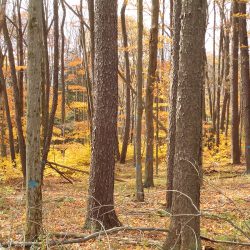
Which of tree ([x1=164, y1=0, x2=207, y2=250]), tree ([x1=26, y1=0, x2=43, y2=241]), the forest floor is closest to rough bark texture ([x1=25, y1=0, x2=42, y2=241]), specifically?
tree ([x1=26, y1=0, x2=43, y2=241])

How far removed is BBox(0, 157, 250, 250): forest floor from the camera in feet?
16.3

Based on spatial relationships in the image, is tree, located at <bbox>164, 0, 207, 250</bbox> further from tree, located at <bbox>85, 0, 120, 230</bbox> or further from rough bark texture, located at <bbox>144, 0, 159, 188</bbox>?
rough bark texture, located at <bbox>144, 0, 159, 188</bbox>

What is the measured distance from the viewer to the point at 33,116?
485 cm

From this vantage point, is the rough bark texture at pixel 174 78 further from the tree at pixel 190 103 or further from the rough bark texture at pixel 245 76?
the rough bark texture at pixel 245 76

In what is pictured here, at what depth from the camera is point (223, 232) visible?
5980 mm

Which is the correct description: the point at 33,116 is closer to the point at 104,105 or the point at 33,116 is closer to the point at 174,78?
the point at 104,105

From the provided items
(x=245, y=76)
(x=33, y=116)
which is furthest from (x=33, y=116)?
(x=245, y=76)

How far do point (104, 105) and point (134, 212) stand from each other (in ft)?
6.16

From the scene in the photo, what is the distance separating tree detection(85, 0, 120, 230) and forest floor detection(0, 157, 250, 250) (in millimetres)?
521

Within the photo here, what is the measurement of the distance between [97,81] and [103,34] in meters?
0.74

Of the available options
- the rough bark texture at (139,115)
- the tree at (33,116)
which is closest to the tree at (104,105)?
the tree at (33,116)

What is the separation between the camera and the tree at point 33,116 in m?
4.80

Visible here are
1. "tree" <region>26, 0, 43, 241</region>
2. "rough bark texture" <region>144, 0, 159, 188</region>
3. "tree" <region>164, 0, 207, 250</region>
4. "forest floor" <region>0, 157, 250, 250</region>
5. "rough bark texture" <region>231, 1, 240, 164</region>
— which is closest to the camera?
"tree" <region>164, 0, 207, 250</region>

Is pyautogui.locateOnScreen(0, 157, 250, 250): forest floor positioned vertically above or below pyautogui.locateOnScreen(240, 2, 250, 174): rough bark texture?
below
